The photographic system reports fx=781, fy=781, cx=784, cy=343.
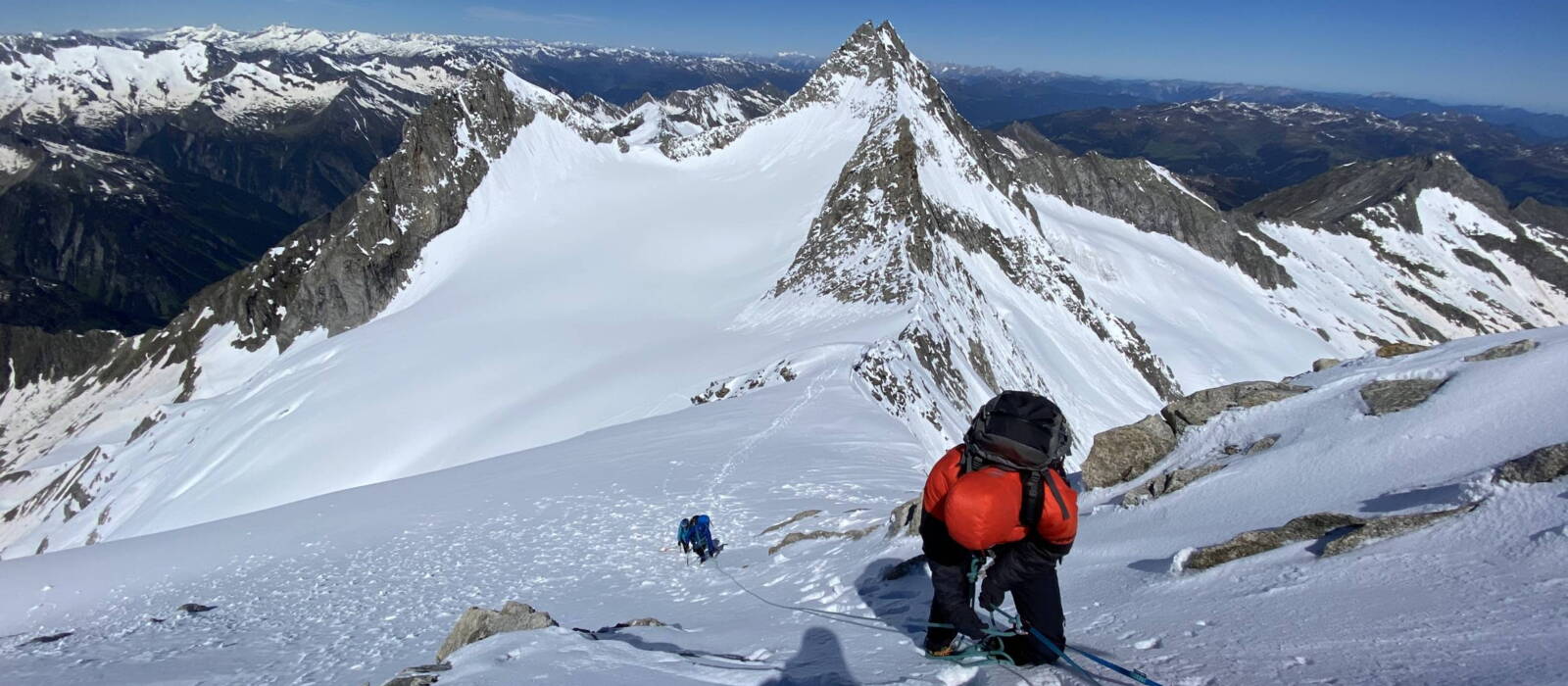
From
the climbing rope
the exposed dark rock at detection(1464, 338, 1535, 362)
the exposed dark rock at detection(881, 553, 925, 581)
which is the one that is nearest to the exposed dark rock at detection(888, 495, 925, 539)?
the exposed dark rock at detection(881, 553, 925, 581)

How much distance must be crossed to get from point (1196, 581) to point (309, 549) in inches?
709

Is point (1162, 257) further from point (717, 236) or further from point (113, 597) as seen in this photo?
point (113, 597)

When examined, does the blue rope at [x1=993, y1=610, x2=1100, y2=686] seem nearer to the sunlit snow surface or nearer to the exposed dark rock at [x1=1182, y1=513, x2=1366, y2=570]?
the sunlit snow surface

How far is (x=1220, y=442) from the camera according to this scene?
10656 mm

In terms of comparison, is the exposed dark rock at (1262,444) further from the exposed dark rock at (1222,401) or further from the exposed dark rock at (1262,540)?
the exposed dark rock at (1262,540)

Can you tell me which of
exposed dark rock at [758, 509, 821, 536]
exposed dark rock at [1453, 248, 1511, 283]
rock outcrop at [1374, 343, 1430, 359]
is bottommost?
exposed dark rock at [1453, 248, 1511, 283]

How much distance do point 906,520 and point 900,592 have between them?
227cm

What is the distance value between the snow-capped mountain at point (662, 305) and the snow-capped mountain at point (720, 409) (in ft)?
1.46

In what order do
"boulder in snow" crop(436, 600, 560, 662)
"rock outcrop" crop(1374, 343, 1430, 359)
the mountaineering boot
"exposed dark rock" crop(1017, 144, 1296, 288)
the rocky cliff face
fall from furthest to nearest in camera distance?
"exposed dark rock" crop(1017, 144, 1296, 288) → the rocky cliff face → "rock outcrop" crop(1374, 343, 1430, 359) → "boulder in snow" crop(436, 600, 560, 662) → the mountaineering boot

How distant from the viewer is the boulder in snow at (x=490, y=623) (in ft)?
28.7

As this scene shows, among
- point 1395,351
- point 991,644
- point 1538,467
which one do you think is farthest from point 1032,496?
point 1395,351

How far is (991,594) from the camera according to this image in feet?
20.0

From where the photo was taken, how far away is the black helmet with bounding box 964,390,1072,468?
5660 mm

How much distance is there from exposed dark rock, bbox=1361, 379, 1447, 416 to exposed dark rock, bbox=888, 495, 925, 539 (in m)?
5.63
